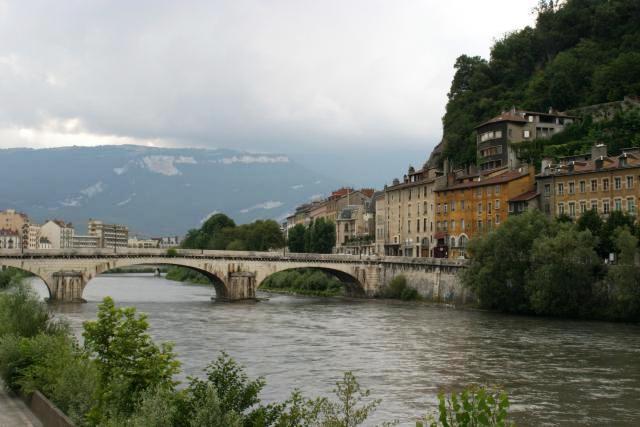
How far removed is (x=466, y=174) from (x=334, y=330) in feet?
141

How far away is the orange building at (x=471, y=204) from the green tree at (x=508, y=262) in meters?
9.93

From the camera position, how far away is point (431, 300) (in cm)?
7431

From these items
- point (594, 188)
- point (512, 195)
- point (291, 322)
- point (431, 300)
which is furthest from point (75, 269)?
point (594, 188)

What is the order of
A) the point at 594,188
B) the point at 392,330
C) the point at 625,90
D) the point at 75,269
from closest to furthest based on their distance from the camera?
the point at 392,330
the point at 594,188
the point at 75,269
the point at 625,90

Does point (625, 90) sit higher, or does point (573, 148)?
point (625, 90)

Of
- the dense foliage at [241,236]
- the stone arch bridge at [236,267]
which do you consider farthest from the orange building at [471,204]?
the dense foliage at [241,236]

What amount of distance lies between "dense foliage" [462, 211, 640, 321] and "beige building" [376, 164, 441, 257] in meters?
25.1

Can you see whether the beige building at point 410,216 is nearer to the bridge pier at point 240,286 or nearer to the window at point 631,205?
the bridge pier at point 240,286

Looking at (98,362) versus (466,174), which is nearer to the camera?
(98,362)

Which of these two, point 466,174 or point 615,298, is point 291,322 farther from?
point 466,174

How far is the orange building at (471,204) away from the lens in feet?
246

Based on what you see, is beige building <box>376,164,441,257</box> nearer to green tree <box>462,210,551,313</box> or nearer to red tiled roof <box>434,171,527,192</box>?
red tiled roof <box>434,171,527,192</box>

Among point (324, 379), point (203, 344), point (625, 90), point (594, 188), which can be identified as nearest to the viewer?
point (324, 379)

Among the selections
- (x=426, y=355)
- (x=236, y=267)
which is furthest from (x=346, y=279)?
(x=426, y=355)
